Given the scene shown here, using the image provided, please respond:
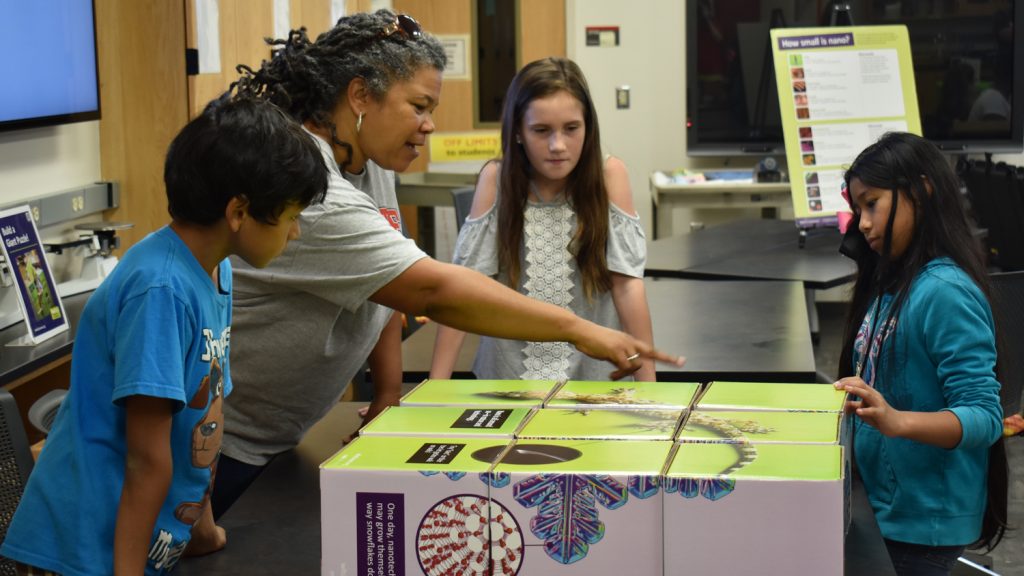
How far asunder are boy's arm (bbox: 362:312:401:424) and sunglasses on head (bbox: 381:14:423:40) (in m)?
0.51

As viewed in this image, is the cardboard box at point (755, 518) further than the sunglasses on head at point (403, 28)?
No

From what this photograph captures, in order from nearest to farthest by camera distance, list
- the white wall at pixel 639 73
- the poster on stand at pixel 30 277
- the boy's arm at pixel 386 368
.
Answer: the boy's arm at pixel 386 368 → the poster on stand at pixel 30 277 → the white wall at pixel 639 73

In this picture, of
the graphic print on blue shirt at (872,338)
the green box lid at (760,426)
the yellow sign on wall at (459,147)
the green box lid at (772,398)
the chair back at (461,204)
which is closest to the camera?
the green box lid at (760,426)

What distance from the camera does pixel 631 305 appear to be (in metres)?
2.22

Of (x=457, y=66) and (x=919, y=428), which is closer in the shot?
(x=919, y=428)

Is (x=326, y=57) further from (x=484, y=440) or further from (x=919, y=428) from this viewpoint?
(x=919, y=428)

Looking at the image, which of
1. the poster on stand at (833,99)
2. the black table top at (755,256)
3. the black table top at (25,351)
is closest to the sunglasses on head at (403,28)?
the black table top at (25,351)

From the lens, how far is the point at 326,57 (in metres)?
1.67

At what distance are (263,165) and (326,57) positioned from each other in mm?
460

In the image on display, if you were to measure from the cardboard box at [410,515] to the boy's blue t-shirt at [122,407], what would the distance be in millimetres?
223

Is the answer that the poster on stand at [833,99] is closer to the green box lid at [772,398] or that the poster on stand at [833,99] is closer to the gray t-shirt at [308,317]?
the gray t-shirt at [308,317]

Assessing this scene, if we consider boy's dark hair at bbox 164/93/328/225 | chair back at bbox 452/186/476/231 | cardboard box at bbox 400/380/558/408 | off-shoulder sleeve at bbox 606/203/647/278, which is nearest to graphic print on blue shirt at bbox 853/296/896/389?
off-shoulder sleeve at bbox 606/203/647/278

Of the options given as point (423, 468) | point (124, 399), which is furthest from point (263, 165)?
point (423, 468)

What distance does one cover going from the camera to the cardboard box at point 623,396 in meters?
1.32
